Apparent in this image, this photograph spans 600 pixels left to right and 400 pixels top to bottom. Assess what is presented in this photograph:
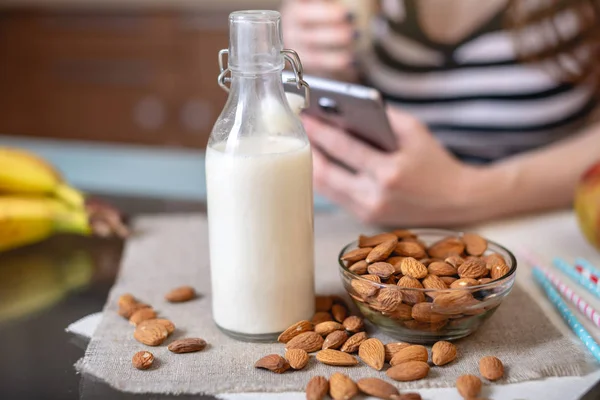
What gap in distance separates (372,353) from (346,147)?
388mm

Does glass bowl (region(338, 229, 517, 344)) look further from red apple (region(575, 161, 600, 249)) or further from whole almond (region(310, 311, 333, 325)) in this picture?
red apple (region(575, 161, 600, 249))

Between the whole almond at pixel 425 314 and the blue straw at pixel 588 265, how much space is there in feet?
0.91

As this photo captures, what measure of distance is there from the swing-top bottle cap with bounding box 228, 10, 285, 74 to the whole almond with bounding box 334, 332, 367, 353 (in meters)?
0.27

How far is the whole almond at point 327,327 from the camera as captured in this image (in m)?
0.69

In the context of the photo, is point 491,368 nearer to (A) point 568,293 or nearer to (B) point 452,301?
(B) point 452,301

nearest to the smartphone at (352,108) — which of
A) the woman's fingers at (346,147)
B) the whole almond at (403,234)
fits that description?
the woman's fingers at (346,147)

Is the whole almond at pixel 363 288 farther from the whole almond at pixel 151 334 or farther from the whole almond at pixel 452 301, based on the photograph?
the whole almond at pixel 151 334

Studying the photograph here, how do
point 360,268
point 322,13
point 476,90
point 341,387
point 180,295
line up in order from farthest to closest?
point 476,90 → point 322,13 → point 180,295 → point 360,268 → point 341,387

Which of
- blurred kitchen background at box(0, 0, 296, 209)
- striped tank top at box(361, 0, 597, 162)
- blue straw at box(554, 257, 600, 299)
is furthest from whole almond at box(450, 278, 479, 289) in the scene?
blurred kitchen background at box(0, 0, 296, 209)

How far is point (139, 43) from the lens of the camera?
292 centimetres

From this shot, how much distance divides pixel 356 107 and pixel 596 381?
0.41m

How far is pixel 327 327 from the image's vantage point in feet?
2.26

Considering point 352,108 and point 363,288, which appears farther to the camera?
point 352,108

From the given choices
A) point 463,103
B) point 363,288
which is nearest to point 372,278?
point 363,288
